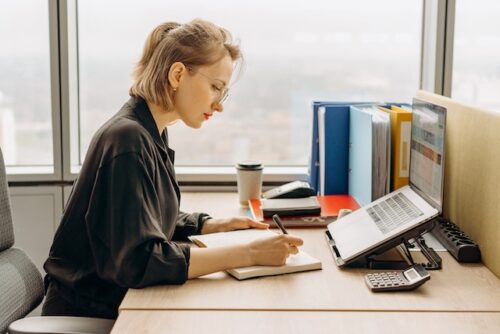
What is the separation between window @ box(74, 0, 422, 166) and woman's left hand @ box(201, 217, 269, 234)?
92cm

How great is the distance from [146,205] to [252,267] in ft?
0.90

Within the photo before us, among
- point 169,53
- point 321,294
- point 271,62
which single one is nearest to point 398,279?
point 321,294

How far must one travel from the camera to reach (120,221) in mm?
1540

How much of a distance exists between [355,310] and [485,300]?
0.28 metres

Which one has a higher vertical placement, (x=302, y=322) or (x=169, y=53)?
(x=169, y=53)

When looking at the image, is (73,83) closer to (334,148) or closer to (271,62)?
(271,62)

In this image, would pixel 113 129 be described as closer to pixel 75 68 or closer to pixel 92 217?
pixel 92 217

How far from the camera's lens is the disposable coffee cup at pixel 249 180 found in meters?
2.38

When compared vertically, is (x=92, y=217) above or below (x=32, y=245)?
above

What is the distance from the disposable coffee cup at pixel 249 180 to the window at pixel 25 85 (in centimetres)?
86

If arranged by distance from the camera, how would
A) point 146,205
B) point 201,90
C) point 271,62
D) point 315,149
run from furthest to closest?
point 271,62
point 315,149
point 201,90
point 146,205

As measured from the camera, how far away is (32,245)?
2.79 meters

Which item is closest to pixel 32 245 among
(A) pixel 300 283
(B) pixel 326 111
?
(B) pixel 326 111

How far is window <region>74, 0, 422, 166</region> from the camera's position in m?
2.84
